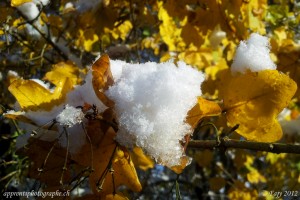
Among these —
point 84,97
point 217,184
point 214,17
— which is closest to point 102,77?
point 84,97

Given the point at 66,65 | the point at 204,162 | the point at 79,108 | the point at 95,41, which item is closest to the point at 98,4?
the point at 66,65

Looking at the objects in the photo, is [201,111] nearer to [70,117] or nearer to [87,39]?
[70,117]

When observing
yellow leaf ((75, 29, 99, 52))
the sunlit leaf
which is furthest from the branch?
the sunlit leaf

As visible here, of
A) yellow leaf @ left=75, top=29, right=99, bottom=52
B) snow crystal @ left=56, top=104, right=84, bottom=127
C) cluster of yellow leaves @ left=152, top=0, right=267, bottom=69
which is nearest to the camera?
snow crystal @ left=56, top=104, right=84, bottom=127

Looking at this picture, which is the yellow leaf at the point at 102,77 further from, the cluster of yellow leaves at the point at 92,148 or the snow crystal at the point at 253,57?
the snow crystal at the point at 253,57

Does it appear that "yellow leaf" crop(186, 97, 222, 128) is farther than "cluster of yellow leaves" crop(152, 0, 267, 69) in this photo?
No

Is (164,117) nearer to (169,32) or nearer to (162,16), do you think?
(162,16)

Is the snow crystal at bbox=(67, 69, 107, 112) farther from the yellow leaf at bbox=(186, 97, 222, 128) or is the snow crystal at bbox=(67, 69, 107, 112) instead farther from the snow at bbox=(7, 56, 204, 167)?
the yellow leaf at bbox=(186, 97, 222, 128)

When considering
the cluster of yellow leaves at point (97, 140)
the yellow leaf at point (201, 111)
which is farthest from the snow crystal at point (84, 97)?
the yellow leaf at point (201, 111)
